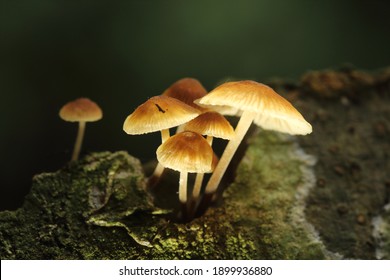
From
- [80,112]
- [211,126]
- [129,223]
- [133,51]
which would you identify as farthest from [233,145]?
→ [133,51]

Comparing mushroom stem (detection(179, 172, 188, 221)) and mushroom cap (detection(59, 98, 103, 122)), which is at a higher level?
mushroom cap (detection(59, 98, 103, 122))

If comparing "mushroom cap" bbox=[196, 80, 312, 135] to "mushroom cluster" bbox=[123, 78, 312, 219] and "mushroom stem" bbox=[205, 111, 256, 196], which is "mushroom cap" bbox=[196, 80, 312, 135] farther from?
"mushroom stem" bbox=[205, 111, 256, 196]

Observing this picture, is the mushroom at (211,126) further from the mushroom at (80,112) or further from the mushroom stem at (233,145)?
the mushroom at (80,112)

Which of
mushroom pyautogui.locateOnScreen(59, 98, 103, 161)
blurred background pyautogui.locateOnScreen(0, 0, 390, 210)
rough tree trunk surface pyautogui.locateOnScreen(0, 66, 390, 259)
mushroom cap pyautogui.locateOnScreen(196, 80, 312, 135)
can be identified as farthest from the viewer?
blurred background pyautogui.locateOnScreen(0, 0, 390, 210)

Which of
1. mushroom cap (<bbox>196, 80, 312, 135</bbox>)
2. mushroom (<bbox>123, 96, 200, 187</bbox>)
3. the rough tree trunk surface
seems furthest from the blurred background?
mushroom cap (<bbox>196, 80, 312, 135</bbox>)

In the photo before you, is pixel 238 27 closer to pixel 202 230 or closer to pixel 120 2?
pixel 120 2
